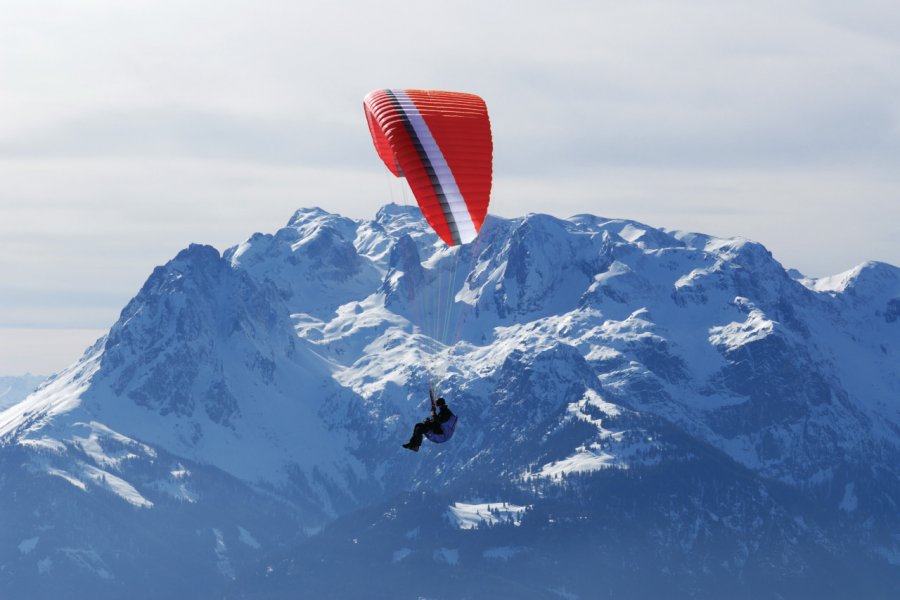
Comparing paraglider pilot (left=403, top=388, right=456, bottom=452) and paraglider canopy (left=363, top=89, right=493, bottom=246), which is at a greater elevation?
paraglider canopy (left=363, top=89, right=493, bottom=246)

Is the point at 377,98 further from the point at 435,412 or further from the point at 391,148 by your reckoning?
the point at 435,412

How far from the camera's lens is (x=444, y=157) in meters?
108

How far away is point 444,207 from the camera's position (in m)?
107

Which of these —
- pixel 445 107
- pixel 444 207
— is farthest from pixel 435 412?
pixel 445 107

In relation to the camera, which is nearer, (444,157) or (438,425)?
(438,425)

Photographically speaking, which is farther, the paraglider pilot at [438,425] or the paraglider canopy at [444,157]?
the paraglider canopy at [444,157]

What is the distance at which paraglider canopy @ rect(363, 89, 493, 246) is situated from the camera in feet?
352

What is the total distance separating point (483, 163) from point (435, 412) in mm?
17053

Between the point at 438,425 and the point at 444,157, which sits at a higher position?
the point at 444,157

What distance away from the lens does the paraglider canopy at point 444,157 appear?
10731 centimetres

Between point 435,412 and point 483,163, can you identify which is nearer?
point 435,412

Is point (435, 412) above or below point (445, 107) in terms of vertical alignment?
below

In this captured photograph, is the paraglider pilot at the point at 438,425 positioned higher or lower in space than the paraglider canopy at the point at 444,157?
lower

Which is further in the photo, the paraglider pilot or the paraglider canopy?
the paraglider canopy
